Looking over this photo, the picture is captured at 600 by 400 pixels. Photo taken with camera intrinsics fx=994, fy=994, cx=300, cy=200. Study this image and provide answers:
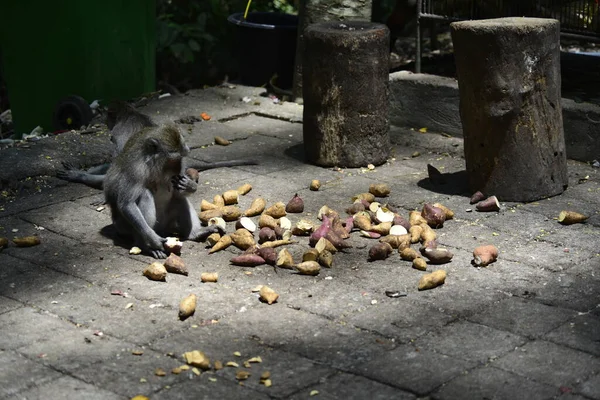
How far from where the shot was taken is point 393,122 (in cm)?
878

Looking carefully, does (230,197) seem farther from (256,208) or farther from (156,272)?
(156,272)

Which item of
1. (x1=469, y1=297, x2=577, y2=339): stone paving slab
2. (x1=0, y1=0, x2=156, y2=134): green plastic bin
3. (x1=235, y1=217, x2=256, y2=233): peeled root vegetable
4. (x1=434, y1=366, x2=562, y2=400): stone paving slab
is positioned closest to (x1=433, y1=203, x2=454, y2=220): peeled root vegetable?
(x1=235, y1=217, x2=256, y2=233): peeled root vegetable

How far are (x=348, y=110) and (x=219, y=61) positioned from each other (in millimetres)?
4454

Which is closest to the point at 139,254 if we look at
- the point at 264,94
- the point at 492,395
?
the point at 492,395

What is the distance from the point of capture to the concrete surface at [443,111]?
7562 mm

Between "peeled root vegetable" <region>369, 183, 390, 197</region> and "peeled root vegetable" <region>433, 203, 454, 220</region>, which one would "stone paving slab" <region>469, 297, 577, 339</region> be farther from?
"peeled root vegetable" <region>369, 183, 390, 197</region>

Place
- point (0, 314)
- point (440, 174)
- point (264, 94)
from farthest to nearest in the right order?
point (264, 94), point (440, 174), point (0, 314)

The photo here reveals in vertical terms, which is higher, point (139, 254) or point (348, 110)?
point (348, 110)

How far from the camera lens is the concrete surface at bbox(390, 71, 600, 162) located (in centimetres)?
756

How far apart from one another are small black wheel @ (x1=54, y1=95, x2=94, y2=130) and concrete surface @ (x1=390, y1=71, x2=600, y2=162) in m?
2.69

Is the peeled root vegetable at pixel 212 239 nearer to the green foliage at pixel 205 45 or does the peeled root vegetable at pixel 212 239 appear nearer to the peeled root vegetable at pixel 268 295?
the peeled root vegetable at pixel 268 295

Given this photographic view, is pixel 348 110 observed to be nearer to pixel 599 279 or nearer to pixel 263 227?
pixel 263 227

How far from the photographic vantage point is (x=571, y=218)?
619 cm

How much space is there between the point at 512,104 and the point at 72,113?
164 inches
